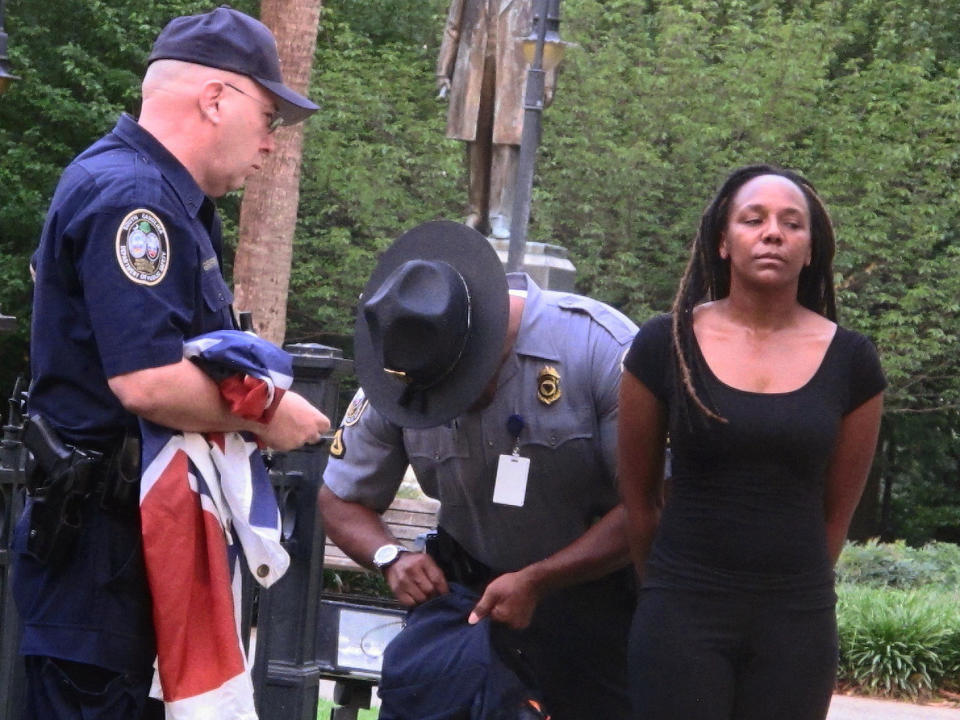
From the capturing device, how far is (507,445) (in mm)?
3277

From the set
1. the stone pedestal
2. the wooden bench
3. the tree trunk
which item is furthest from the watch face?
the tree trunk

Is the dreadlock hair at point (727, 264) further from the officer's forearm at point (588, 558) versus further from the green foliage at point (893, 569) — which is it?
the green foliage at point (893, 569)

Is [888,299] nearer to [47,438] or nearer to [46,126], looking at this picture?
[46,126]

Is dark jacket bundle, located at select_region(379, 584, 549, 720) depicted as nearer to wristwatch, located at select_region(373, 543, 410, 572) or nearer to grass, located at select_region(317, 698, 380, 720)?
wristwatch, located at select_region(373, 543, 410, 572)

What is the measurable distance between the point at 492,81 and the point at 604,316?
9963 mm

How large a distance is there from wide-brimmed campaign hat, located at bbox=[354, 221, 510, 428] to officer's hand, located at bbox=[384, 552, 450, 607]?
339 mm

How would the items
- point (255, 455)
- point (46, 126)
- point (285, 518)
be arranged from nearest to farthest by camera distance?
1. point (255, 455)
2. point (285, 518)
3. point (46, 126)

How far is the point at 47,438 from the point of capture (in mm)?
2717

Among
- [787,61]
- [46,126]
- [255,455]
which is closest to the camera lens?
[255,455]

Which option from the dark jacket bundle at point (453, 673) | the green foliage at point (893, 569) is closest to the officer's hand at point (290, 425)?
the dark jacket bundle at point (453, 673)

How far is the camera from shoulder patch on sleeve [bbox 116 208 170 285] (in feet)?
8.64

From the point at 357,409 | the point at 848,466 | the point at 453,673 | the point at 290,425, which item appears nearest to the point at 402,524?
the point at 357,409

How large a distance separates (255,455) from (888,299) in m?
16.7

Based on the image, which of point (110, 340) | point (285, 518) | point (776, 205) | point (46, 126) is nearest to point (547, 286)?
point (285, 518)
